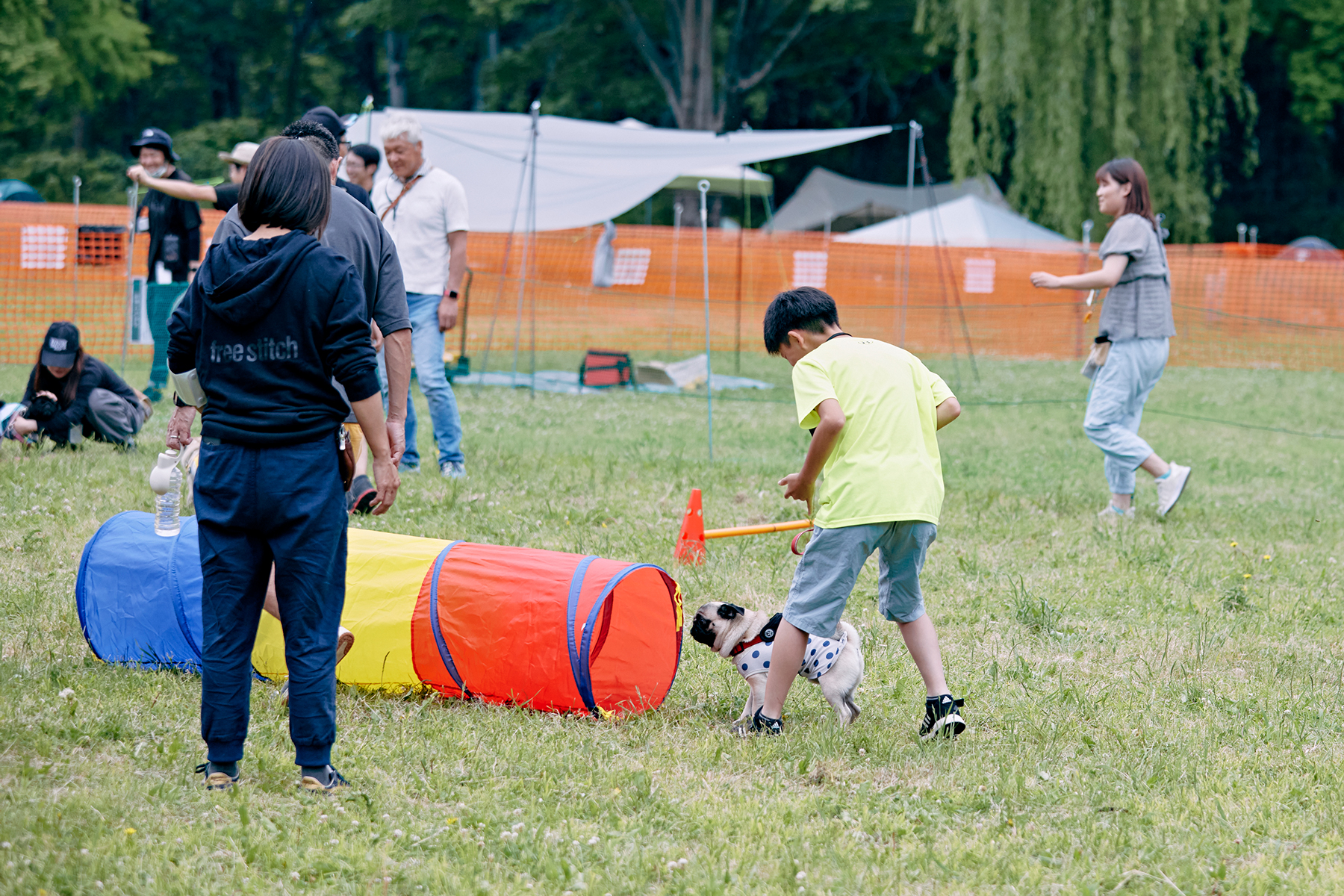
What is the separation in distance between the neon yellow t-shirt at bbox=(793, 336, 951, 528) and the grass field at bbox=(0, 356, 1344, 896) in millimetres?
Answer: 728

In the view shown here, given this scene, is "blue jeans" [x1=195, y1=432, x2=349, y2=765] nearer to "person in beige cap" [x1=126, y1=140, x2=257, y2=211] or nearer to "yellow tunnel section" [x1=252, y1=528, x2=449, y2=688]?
"yellow tunnel section" [x1=252, y1=528, x2=449, y2=688]

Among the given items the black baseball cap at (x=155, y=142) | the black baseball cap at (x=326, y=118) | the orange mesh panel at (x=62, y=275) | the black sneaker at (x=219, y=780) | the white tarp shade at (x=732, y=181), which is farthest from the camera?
the white tarp shade at (x=732, y=181)

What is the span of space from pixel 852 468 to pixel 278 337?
1655mm

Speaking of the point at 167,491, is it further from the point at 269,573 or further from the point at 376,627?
the point at 269,573

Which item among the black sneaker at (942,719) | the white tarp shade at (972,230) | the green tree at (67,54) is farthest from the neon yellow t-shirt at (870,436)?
the green tree at (67,54)

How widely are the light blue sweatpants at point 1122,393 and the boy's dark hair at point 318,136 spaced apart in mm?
4591

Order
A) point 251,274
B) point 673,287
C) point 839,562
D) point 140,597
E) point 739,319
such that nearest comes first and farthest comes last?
point 251,274
point 839,562
point 140,597
point 739,319
point 673,287

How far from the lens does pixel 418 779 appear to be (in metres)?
3.31

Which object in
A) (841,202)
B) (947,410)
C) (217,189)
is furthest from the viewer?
(841,202)

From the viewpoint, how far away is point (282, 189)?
300cm

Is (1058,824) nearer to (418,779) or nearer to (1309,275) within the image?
(418,779)

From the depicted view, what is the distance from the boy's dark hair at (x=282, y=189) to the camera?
3000 millimetres

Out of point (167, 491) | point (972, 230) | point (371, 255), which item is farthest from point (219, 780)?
point (972, 230)

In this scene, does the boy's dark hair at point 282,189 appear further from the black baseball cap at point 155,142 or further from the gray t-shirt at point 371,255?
the black baseball cap at point 155,142
